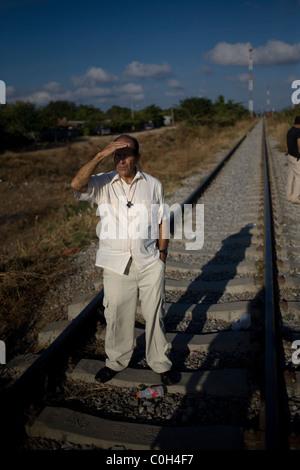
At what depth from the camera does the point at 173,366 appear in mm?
3357

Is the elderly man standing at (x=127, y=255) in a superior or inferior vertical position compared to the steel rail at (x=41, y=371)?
superior

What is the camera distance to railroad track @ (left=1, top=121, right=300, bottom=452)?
2.54m

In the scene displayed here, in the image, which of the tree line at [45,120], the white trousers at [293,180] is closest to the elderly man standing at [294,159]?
the white trousers at [293,180]

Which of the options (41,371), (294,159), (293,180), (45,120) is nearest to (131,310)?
(41,371)

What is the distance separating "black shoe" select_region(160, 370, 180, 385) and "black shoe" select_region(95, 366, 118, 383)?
394mm

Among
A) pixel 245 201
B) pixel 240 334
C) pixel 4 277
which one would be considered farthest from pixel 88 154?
pixel 240 334

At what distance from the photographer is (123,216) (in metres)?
2.88

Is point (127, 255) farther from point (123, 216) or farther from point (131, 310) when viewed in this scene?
point (131, 310)

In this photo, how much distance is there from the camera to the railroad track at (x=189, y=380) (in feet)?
8.32

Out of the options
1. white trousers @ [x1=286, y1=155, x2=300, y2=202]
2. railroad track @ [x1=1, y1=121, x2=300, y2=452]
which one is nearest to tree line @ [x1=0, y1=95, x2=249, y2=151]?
white trousers @ [x1=286, y1=155, x2=300, y2=202]

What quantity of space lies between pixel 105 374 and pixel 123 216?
1.27m

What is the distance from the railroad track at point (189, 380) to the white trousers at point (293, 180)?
393 cm

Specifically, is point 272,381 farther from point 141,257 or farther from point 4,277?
point 4,277

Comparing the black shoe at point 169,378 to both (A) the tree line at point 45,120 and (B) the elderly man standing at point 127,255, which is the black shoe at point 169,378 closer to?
(B) the elderly man standing at point 127,255
